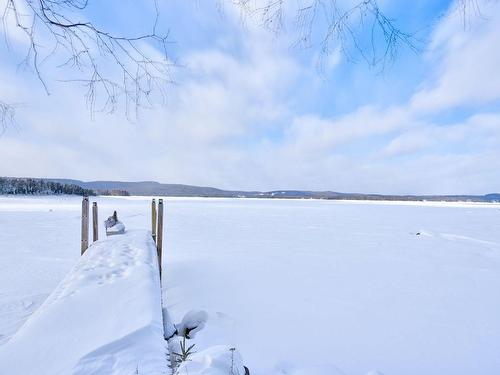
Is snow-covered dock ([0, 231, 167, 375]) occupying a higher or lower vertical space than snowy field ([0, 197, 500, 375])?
higher

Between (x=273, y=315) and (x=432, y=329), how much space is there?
7.66 feet

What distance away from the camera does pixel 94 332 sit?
2174 millimetres

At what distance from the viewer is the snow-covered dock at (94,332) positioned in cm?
184

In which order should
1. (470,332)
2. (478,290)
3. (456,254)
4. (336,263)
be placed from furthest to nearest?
(456,254) → (336,263) → (478,290) → (470,332)

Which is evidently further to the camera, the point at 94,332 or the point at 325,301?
the point at 325,301

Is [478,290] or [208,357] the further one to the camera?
[478,290]

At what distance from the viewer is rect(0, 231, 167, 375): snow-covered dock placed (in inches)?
72.4

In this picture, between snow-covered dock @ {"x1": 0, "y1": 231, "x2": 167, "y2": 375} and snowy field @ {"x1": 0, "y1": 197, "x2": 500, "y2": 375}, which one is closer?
snow-covered dock @ {"x1": 0, "y1": 231, "x2": 167, "y2": 375}

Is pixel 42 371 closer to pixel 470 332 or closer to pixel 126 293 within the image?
pixel 126 293

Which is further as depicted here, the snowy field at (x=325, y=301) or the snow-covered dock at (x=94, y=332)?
the snowy field at (x=325, y=301)

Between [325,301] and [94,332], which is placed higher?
[94,332]

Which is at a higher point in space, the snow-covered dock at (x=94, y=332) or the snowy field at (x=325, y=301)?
the snow-covered dock at (x=94, y=332)

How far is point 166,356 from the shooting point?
199cm

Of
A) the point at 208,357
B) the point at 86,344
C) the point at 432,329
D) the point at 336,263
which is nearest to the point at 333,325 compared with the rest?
the point at 432,329
